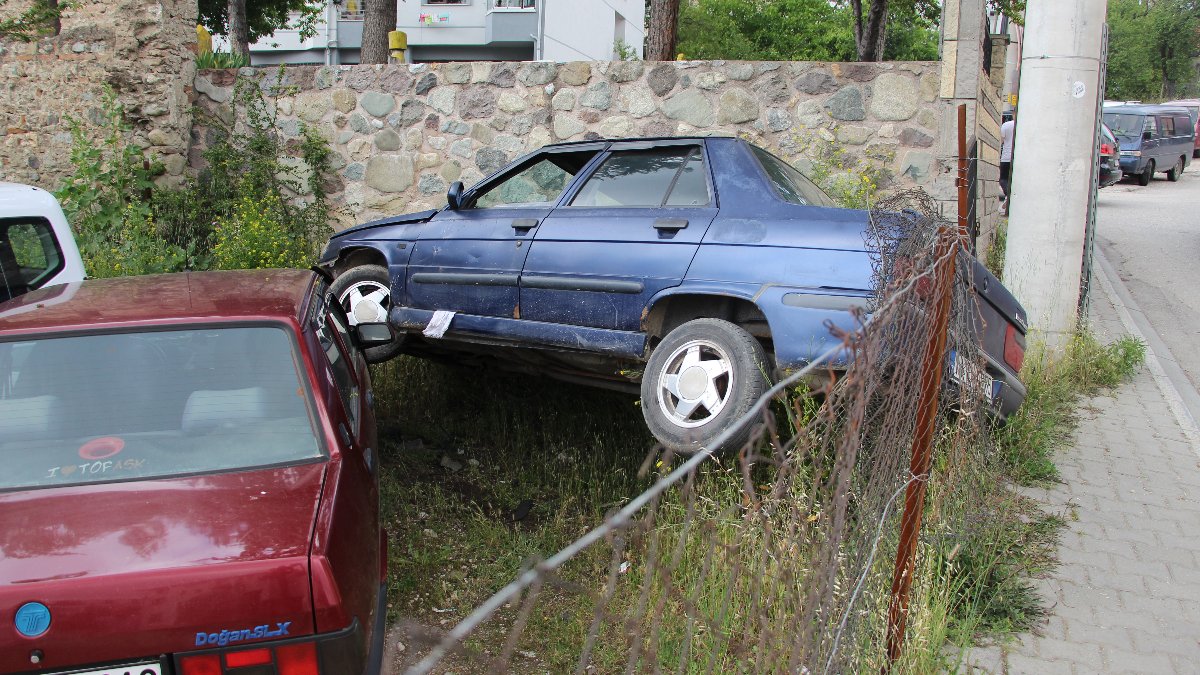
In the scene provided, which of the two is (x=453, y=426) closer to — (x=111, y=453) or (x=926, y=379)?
(x=111, y=453)

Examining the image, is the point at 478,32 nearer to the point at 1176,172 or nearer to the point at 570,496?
the point at 1176,172

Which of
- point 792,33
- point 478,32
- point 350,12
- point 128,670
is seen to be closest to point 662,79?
point 128,670

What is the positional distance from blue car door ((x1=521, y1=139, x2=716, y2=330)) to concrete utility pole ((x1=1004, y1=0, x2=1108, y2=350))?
3271 mm

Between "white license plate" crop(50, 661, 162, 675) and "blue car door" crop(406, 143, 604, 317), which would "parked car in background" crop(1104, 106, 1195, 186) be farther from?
"white license plate" crop(50, 661, 162, 675)

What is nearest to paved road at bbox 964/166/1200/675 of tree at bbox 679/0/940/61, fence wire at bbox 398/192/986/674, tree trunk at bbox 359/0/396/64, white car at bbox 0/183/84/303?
fence wire at bbox 398/192/986/674

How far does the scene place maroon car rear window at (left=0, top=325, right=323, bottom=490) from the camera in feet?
10.5

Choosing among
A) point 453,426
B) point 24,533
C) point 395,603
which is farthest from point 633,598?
point 453,426

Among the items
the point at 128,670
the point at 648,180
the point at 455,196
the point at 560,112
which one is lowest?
the point at 128,670

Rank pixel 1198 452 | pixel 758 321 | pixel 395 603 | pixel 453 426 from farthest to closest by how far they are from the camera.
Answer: pixel 453 426 < pixel 1198 452 < pixel 758 321 < pixel 395 603

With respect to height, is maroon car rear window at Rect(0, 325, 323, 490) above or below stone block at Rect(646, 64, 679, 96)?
below

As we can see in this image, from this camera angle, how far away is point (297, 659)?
2.62 m

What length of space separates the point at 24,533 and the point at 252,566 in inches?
28.3

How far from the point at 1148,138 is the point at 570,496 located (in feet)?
81.9

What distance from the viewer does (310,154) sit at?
9.34 m
